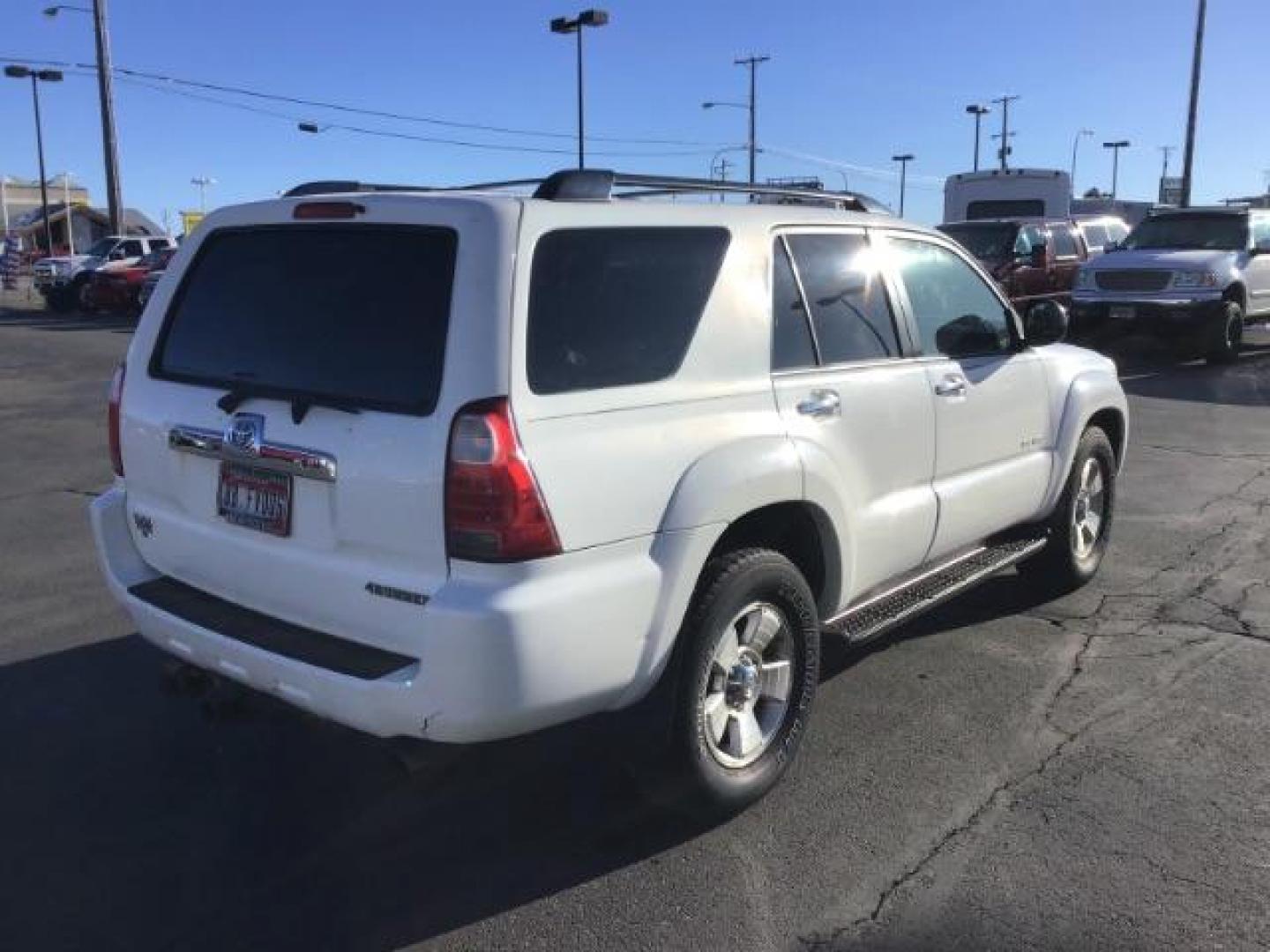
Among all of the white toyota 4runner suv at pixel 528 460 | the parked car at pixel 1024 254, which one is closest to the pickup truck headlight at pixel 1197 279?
the parked car at pixel 1024 254

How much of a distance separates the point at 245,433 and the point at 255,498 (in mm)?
188

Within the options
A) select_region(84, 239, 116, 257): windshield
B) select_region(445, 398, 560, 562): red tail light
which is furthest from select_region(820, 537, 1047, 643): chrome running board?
select_region(84, 239, 116, 257): windshield

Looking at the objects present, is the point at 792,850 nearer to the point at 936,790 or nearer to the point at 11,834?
the point at 936,790

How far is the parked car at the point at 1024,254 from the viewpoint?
58.2 ft

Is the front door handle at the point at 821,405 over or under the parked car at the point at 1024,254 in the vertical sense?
under

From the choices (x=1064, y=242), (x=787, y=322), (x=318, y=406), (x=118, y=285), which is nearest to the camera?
(x=318, y=406)

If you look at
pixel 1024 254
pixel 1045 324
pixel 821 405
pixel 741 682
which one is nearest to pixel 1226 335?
pixel 1024 254

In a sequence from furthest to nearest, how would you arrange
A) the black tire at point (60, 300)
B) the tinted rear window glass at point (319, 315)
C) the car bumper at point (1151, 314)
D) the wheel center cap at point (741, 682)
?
the black tire at point (60, 300), the car bumper at point (1151, 314), the wheel center cap at point (741, 682), the tinted rear window glass at point (319, 315)

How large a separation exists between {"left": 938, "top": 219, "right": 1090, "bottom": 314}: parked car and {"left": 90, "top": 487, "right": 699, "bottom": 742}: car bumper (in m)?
15.5

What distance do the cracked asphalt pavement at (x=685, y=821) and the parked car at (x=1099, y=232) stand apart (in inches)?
661

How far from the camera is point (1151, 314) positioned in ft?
51.4

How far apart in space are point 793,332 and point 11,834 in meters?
2.92

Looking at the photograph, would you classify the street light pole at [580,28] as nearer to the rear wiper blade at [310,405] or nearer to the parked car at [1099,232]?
the parked car at [1099,232]

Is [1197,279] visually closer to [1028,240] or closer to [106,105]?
[1028,240]
